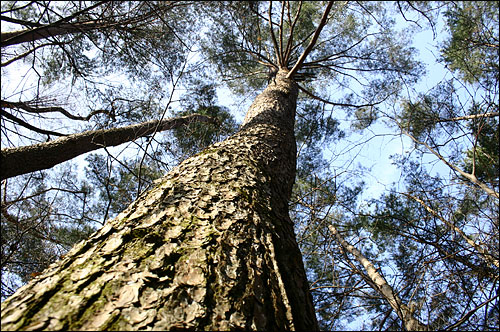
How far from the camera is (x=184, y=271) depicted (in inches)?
30.0

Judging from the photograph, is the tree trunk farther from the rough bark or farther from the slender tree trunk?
the rough bark

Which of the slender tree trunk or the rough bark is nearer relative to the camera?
the slender tree trunk

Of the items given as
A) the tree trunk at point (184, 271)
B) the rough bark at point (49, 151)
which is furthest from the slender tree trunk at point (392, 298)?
the rough bark at point (49, 151)

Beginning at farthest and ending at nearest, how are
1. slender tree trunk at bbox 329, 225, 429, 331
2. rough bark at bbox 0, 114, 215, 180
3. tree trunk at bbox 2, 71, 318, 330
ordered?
1. rough bark at bbox 0, 114, 215, 180
2. slender tree trunk at bbox 329, 225, 429, 331
3. tree trunk at bbox 2, 71, 318, 330

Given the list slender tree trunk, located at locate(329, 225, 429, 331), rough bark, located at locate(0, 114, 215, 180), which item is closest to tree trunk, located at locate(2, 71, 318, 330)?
slender tree trunk, located at locate(329, 225, 429, 331)

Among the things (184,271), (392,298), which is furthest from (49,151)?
(392,298)

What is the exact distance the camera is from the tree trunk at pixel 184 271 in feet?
2.02

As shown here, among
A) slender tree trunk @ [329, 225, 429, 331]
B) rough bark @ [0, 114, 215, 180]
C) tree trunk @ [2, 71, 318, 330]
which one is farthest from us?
rough bark @ [0, 114, 215, 180]

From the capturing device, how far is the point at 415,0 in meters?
5.02

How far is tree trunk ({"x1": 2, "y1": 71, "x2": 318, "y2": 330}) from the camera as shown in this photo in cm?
62

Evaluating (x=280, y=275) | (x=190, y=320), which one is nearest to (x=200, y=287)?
(x=190, y=320)

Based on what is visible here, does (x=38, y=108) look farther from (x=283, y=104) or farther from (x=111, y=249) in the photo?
(x=111, y=249)

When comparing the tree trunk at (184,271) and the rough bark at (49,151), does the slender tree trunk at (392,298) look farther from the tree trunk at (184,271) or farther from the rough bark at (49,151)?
the rough bark at (49,151)

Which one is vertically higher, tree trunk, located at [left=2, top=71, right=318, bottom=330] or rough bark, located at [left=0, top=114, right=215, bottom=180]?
rough bark, located at [left=0, top=114, right=215, bottom=180]
